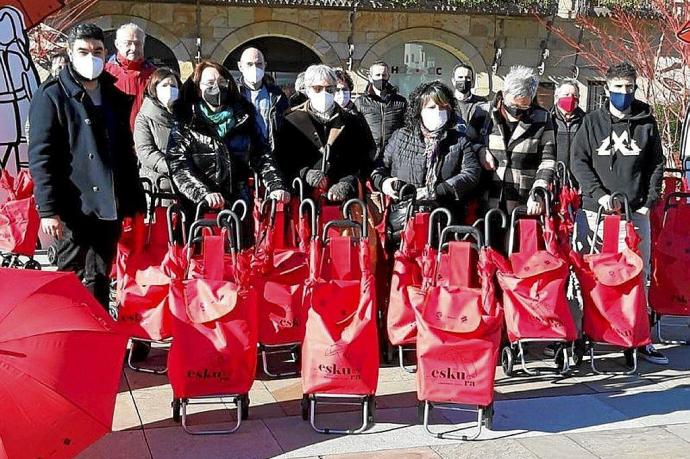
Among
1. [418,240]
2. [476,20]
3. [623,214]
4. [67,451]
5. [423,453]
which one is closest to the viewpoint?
[67,451]

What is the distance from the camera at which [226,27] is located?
17.5 m

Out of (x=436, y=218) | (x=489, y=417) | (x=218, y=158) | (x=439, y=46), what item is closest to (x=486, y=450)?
(x=489, y=417)

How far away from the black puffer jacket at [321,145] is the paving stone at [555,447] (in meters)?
2.10

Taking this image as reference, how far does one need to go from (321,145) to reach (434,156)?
79 centimetres

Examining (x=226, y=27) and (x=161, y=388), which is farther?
(x=226, y=27)

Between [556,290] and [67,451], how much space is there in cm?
309

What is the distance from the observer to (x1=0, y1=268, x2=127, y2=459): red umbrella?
3.09m

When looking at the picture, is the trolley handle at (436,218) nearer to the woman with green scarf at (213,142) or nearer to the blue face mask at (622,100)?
the woman with green scarf at (213,142)

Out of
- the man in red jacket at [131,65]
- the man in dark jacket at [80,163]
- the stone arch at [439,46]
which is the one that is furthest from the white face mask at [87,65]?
the stone arch at [439,46]

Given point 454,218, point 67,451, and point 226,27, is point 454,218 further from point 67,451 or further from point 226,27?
point 226,27

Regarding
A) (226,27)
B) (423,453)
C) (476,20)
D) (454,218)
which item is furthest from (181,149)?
(476,20)

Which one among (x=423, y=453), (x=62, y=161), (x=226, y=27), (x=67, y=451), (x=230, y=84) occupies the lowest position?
(x=423, y=453)

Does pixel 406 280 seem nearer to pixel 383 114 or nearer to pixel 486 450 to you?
pixel 486 450

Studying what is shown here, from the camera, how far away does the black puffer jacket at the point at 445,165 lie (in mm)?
5523
